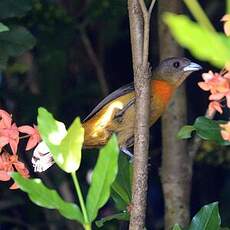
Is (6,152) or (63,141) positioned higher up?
(63,141)

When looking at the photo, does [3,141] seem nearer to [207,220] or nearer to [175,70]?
[207,220]

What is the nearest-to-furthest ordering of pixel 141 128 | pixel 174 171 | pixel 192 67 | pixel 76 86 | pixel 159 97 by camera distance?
pixel 141 128 → pixel 174 171 → pixel 159 97 → pixel 192 67 → pixel 76 86

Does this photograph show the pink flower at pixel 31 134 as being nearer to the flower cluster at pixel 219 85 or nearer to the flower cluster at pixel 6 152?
the flower cluster at pixel 6 152

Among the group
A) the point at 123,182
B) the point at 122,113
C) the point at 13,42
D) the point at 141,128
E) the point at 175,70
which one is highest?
the point at 13,42

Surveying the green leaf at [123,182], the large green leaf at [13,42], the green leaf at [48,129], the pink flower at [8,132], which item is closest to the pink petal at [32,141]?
the pink flower at [8,132]

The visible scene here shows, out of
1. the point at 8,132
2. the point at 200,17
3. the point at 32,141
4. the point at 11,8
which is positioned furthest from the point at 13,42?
the point at 200,17

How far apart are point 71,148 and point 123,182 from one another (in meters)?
1.02

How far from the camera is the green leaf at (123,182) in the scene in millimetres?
2566

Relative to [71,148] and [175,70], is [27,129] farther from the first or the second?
[175,70]

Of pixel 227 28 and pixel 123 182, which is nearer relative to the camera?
pixel 227 28

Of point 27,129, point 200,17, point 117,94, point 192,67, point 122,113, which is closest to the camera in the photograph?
point 200,17

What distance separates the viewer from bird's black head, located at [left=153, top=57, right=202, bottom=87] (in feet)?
Answer: 14.8

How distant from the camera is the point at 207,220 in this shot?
2.41 meters

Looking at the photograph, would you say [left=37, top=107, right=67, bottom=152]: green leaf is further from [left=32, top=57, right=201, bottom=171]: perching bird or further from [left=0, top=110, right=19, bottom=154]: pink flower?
[left=32, top=57, right=201, bottom=171]: perching bird
